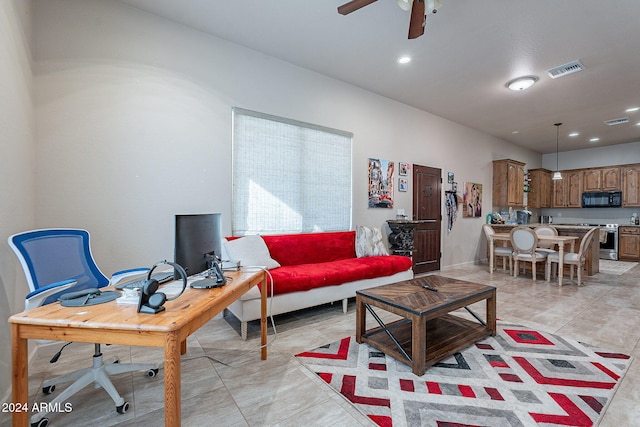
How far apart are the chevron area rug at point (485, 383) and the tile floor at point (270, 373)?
4.3 inches

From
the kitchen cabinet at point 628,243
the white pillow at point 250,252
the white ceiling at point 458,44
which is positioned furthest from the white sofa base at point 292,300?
the kitchen cabinet at point 628,243

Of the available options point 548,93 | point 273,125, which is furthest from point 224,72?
point 548,93

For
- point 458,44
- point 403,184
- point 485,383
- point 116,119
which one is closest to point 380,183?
point 403,184

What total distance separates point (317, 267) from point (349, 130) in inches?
90.8

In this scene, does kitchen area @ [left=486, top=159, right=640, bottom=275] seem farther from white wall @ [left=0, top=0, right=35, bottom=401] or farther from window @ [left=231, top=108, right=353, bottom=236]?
white wall @ [left=0, top=0, right=35, bottom=401]

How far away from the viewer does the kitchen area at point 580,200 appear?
702cm

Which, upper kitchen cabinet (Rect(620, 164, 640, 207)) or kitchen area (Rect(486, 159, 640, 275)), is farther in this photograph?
upper kitchen cabinet (Rect(620, 164, 640, 207))

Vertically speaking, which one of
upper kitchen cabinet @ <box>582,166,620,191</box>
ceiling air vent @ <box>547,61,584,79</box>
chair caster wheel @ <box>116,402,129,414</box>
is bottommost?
chair caster wheel @ <box>116,402,129,414</box>

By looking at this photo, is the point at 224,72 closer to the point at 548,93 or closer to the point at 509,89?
the point at 509,89

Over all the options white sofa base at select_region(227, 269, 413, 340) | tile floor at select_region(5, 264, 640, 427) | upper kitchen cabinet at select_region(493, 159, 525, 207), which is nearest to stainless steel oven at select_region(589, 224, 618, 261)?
upper kitchen cabinet at select_region(493, 159, 525, 207)

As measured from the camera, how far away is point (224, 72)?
3322mm

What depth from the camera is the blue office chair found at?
5.16 feet

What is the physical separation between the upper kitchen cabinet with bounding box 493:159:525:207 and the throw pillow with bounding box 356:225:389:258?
458cm

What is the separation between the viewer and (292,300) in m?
2.90
